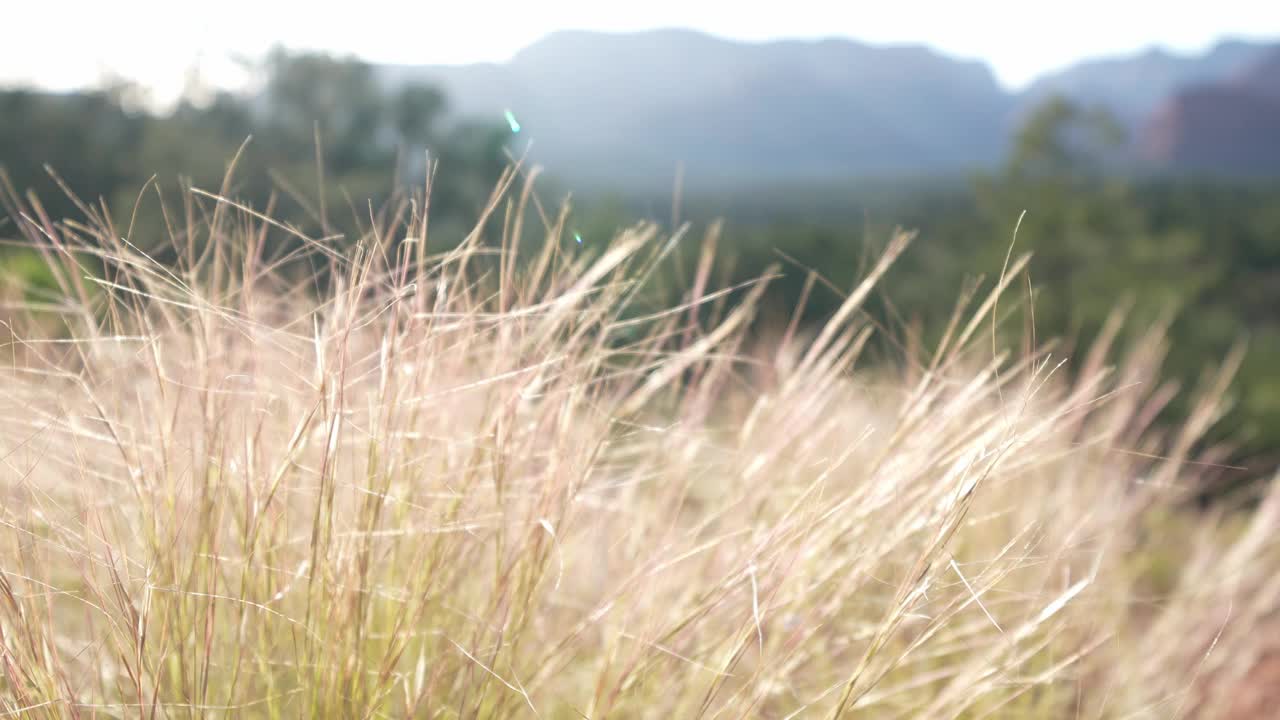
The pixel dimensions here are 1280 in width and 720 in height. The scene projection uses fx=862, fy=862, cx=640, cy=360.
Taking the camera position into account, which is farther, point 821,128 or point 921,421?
point 821,128

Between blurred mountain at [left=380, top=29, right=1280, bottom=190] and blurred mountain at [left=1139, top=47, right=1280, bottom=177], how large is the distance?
0.19 m

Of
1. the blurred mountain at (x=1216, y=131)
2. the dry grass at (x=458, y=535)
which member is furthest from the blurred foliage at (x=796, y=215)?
the blurred mountain at (x=1216, y=131)

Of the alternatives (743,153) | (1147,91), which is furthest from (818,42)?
(1147,91)

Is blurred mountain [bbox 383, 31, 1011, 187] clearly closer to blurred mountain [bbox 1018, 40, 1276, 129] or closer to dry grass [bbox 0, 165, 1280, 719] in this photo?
blurred mountain [bbox 1018, 40, 1276, 129]

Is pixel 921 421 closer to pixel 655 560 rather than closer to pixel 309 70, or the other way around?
pixel 655 560

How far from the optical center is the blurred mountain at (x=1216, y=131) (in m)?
83.4

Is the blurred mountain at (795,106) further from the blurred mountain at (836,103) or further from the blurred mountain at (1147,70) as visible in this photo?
the blurred mountain at (1147,70)

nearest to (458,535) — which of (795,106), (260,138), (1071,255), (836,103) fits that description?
(1071,255)

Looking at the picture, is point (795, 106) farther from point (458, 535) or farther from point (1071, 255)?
point (458, 535)

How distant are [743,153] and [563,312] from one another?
104 m

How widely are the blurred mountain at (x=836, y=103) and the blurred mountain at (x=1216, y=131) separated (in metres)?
0.19

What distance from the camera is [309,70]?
66.7 ft

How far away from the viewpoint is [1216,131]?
84.1 m

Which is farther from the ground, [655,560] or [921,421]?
[921,421]
